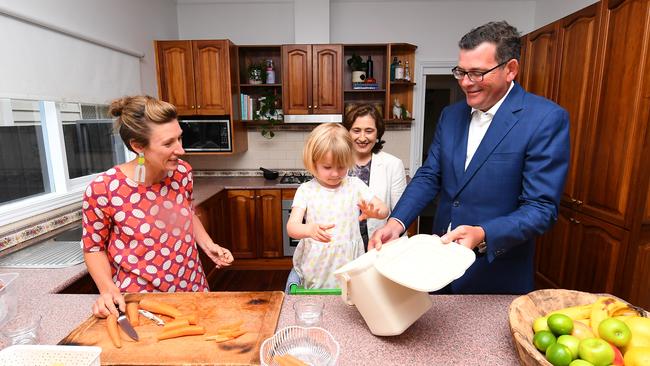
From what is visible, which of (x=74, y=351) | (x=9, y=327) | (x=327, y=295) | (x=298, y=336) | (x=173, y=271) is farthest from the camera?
(x=173, y=271)

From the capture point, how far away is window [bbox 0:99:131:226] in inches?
80.8

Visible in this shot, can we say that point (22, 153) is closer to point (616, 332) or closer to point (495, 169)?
point (495, 169)

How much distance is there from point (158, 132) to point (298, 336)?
86cm

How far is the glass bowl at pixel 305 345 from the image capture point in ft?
2.76

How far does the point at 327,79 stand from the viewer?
3.63 meters

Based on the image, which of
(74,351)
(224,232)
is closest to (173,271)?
(74,351)

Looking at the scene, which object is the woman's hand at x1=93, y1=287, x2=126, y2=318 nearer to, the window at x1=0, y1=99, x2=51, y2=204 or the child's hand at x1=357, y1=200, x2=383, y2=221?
the child's hand at x1=357, y1=200, x2=383, y2=221

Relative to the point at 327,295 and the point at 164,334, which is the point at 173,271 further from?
the point at 327,295

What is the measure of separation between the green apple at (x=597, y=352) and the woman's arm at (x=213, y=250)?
1.10 m

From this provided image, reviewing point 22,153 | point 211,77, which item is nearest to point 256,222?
point 211,77

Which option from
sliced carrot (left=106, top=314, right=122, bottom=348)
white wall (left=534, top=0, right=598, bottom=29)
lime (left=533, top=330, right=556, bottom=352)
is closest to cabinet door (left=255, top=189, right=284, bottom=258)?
sliced carrot (left=106, top=314, right=122, bottom=348)

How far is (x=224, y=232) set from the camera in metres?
3.54

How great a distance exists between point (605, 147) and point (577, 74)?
57 centimetres

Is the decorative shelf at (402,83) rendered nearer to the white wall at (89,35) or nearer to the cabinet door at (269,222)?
the cabinet door at (269,222)
